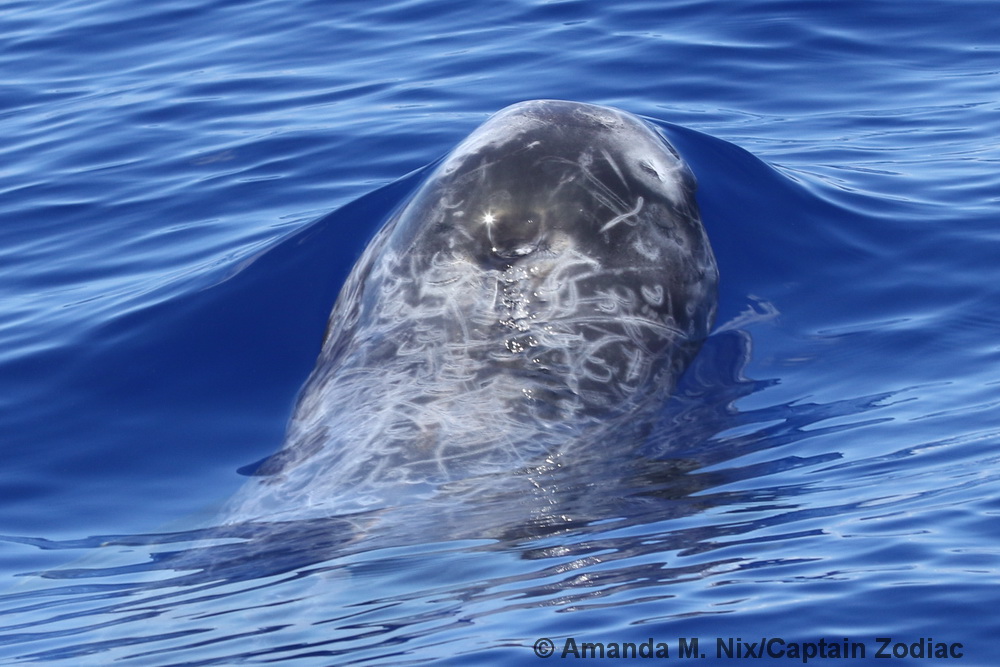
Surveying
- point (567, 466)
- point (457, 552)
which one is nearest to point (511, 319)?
point (567, 466)

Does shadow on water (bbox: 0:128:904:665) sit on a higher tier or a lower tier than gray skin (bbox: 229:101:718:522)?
lower

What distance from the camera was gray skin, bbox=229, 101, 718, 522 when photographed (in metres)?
6.56

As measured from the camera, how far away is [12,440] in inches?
327

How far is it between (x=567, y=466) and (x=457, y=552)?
1.00 m

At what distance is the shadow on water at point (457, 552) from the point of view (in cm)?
513

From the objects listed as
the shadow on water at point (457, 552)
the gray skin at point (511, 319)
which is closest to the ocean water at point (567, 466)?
the shadow on water at point (457, 552)

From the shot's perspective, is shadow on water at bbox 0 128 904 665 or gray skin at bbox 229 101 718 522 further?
gray skin at bbox 229 101 718 522

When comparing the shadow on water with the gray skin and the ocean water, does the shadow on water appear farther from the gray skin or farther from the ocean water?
the gray skin

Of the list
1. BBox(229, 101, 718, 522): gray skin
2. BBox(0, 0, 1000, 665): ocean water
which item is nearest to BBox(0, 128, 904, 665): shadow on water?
BBox(0, 0, 1000, 665): ocean water

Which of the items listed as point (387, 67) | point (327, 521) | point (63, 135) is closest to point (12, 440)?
point (327, 521)

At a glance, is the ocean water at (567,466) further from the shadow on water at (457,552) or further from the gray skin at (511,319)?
the gray skin at (511,319)

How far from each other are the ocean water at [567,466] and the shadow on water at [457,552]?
2 cm

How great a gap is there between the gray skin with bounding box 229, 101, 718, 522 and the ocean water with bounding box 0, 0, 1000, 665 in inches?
11.7

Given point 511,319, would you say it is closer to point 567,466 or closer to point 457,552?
point 567,466
